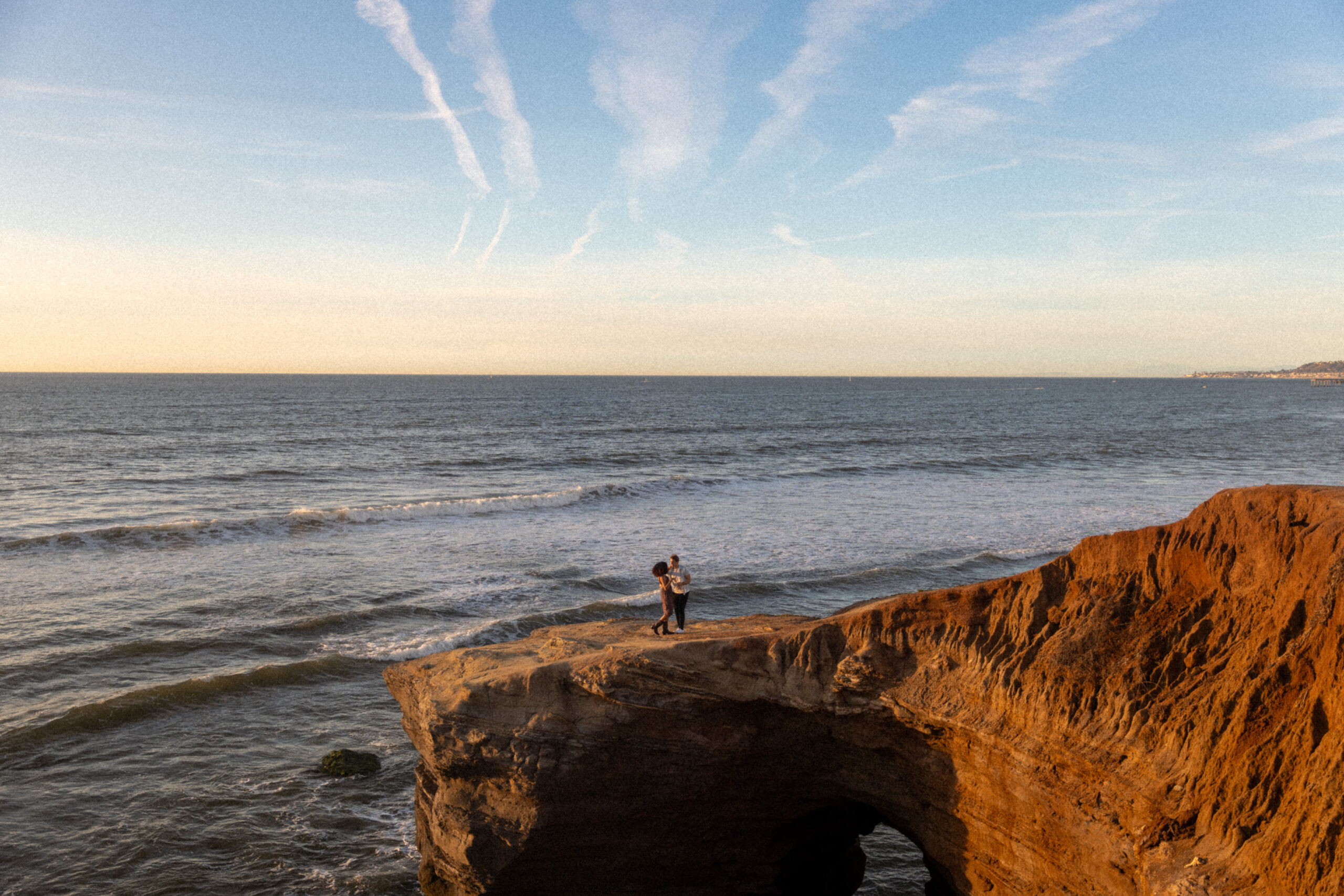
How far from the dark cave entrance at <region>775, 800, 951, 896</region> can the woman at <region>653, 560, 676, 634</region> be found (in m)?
2.92

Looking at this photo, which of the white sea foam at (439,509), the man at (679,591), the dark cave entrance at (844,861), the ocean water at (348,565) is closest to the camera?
the dark cave entrance at (844,861)

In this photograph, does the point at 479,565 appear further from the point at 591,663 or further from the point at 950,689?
the point at 950,689

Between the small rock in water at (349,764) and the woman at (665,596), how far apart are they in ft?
19.2

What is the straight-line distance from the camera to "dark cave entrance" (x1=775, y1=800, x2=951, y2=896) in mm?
10156

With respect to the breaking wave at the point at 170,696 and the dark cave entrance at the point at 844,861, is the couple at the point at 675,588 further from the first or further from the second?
the breaking wave at the point at 170,696

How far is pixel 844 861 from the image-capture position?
1091 centimetres

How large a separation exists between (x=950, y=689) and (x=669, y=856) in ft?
13.6

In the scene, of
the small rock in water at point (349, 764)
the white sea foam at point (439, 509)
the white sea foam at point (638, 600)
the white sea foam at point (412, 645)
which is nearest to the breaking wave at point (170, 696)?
the white sea foam at point (412, 645)

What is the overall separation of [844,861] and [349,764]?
810 centimetres

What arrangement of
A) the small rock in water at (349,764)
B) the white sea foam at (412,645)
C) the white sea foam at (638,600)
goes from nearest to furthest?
the small rock in water at (349,764), the white sea foam at (412,645), the white sea foam at (638,600)

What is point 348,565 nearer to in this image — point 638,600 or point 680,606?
point 638,600

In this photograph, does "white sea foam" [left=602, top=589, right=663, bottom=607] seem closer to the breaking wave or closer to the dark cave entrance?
the breaking wave

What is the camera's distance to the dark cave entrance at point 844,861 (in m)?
10.2

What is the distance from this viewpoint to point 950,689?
8000 mm
